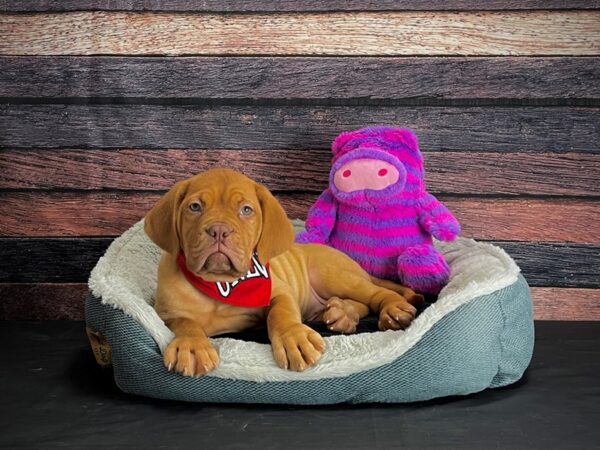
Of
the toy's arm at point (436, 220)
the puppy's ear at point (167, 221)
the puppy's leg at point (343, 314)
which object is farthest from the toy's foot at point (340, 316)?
the puppy's ear at point (167, 221)

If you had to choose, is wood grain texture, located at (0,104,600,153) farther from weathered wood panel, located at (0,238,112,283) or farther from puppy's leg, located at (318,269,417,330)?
puppy's leg, located at (318,269,417,330)

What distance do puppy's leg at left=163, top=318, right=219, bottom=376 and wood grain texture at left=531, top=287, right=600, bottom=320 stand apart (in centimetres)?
156

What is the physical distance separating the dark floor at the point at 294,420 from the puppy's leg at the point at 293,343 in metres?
0.16

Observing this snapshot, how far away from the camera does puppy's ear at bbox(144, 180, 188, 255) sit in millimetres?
2080

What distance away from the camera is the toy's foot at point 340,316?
7.34 ft

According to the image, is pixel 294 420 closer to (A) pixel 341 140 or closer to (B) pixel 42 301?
(A) pixel 341 140

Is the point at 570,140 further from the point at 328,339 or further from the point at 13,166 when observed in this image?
the point at 13,166

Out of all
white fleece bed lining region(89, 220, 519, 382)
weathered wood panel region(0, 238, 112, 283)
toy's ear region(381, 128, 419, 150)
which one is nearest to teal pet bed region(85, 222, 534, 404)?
white fleece bed lining region(89, 220, 519, 382)

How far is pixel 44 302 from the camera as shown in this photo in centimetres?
303

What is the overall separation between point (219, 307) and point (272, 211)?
0.33 m

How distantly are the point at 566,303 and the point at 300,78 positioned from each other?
4.54ft

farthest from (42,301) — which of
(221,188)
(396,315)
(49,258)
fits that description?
(396,315)

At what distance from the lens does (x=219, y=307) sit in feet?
7.16

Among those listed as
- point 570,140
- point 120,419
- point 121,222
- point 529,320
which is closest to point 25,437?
point 120,419
